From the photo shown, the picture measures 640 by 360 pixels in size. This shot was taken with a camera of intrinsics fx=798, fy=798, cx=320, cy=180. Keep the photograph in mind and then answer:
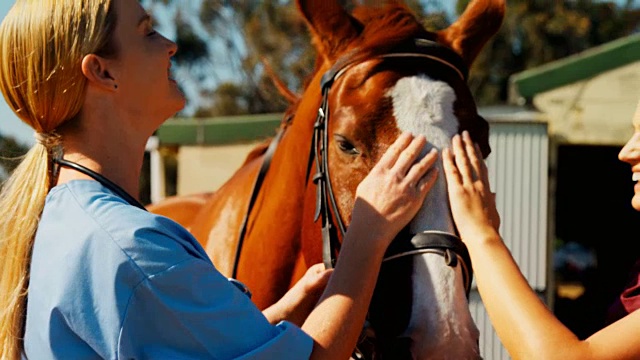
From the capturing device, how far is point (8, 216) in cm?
178

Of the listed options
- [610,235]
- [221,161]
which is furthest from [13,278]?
[221,161]

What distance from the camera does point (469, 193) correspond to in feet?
6.84

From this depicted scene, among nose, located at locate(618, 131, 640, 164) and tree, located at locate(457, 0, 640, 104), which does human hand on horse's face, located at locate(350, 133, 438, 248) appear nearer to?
→ nose, located at locate(618, 131, 640, 164)

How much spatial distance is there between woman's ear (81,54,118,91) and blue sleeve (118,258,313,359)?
1.47 ft

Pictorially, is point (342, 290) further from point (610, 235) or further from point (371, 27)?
point (610, 235)

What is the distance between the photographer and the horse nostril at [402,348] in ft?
6.88

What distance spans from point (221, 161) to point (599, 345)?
11869 millimetres

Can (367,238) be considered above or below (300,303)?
above

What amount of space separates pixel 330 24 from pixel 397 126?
61 centimetres

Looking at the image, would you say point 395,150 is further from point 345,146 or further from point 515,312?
point 515,312

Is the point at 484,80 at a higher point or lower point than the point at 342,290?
lower

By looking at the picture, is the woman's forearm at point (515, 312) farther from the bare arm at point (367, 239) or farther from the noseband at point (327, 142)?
the noseband at point (327, 142)

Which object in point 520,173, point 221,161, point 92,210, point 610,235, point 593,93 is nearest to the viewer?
point 92,210

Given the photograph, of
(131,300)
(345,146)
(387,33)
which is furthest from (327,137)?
(131,300)
